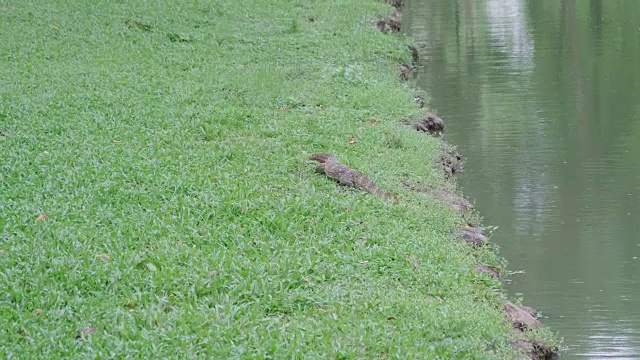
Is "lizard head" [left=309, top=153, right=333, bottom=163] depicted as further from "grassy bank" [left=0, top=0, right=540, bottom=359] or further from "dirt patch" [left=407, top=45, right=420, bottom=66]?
"dirt patch" [left=407, top=45, right=420, bottom=66]

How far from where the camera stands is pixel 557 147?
12445 millimetres

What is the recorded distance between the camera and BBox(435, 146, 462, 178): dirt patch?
11057mm

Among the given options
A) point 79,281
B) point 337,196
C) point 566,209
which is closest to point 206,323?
point 79,281

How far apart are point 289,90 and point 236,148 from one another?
356 centimetres

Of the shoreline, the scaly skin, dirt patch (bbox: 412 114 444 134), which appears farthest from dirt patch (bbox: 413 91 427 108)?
the scaly skin

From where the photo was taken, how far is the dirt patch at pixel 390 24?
20.1m

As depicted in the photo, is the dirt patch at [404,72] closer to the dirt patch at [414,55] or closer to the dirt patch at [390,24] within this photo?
the dirt patch at [414,55]

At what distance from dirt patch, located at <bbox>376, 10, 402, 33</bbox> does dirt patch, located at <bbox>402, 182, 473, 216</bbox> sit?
33.8 feet

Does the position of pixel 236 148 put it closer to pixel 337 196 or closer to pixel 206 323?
pixel 337 196

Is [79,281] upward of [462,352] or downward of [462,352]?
upward

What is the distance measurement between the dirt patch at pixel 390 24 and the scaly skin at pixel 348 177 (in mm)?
11218

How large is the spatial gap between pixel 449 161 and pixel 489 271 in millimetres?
3687

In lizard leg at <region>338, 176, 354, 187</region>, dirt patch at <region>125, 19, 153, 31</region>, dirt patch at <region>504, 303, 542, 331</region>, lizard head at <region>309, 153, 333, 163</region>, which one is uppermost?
dirt patch at <region>125, 19, 153, 31</region>

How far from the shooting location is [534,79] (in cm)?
1653
